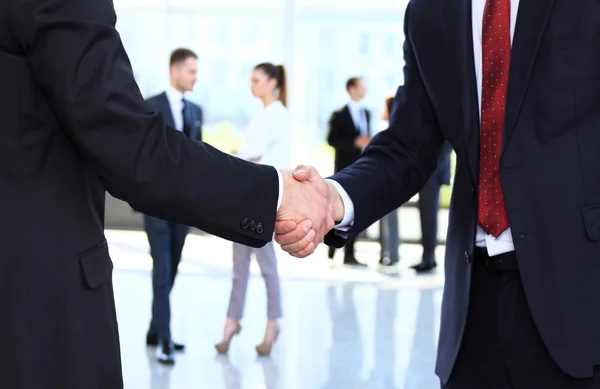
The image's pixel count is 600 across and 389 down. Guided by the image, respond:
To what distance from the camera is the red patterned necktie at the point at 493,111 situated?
1989mm

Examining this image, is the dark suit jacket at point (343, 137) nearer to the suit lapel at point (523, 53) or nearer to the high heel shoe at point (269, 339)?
the high heel shoe at point (269, 339)

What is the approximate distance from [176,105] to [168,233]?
81 centimetres

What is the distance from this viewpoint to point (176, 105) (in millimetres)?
5484

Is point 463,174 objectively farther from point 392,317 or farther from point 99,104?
point 392,317

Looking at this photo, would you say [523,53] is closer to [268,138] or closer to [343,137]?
[268,138]

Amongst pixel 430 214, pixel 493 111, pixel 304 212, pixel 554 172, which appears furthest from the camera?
pixel 430 214

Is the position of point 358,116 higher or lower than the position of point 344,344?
higher

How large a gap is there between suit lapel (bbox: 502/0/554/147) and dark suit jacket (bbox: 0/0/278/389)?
768 millimetres

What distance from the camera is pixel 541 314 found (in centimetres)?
190

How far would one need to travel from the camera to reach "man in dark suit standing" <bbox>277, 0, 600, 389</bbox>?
1.90 metres

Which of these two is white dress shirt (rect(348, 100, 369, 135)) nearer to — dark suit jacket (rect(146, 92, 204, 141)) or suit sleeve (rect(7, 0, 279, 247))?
dark suit jacket (rect(146, 92, 204, 141))

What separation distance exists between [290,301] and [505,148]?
552cm

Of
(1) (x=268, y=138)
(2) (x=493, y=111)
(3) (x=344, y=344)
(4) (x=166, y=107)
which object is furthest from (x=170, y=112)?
(2) (x=493, y=111)

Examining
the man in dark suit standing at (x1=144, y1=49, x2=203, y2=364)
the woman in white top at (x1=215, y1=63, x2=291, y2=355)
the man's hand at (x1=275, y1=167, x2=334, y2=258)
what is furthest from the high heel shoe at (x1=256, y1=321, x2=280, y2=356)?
the man's hand at (x1=275, y1=167, x2=334, y2=258)
